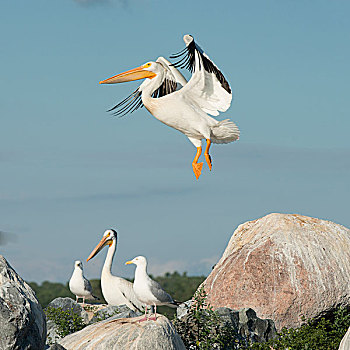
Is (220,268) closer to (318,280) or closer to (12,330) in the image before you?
(318,280)

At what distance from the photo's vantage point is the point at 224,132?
1163 cm

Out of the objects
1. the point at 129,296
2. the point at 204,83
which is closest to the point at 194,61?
the point at 204,83

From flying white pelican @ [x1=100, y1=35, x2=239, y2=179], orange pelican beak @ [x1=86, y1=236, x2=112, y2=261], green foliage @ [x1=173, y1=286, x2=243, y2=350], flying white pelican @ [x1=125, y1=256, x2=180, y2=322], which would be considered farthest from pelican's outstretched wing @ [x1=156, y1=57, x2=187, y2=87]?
orange pelican beak @ [x1=86, y1=236, x2=112, y2=261]

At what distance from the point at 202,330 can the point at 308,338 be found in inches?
77.9

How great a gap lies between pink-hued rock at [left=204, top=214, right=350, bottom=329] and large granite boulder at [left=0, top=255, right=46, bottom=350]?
6.14 meters

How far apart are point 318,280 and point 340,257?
34.2 inches

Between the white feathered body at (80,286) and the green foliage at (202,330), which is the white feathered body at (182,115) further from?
the white feathered body at (80,286)

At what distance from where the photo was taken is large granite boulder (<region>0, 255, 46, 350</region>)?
7871 millimetres

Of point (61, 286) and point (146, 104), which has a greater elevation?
point (146, 104)

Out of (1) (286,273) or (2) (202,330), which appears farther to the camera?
(1) (286,273)

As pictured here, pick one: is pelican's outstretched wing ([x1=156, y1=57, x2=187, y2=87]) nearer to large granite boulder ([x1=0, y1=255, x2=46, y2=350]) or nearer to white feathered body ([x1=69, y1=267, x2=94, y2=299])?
large granite boulder ([x1=0, y1=255, x2=46, y2=350])

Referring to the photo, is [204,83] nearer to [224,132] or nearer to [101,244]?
[224,132]

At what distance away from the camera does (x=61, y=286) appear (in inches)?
1869

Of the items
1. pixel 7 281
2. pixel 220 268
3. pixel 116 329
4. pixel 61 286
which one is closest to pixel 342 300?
pixel 220 268
